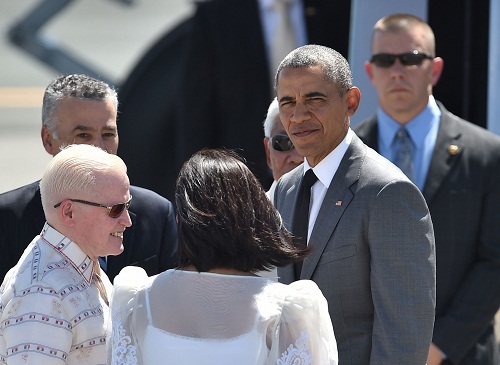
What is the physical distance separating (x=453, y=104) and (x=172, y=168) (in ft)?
5.21

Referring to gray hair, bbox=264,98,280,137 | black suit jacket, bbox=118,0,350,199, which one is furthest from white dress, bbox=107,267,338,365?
black suit jacket, bbox=118,0,350,199

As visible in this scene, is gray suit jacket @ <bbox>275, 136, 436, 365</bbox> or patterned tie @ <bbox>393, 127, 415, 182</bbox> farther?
patterned tie @ <bbox>393, 127, 415, 182</bbox>

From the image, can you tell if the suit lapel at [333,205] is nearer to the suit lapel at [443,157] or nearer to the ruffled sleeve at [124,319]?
the ruffled sleeve at [124,319]

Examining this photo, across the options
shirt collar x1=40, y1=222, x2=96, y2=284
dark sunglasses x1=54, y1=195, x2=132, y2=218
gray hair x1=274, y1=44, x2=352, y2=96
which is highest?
gray hair x1=274, y1=44, x2=352, y2=96

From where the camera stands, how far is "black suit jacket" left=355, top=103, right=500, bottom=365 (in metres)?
4.12

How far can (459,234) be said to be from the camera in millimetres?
4133

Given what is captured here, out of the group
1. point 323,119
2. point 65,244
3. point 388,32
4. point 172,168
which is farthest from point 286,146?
point 172,168

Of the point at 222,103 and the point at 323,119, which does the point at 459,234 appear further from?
the point at 222,103

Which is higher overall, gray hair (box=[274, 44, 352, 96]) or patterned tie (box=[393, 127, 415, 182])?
gray hair (box=[274, 44, 352, 96])

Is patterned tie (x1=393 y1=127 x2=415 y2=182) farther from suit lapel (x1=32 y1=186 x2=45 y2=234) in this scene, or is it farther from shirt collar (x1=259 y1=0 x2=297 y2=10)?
suit lapel (x1=32 y1=186 x2=45 y2=234)

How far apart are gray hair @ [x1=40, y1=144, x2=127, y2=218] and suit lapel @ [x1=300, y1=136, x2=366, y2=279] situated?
2.12ft

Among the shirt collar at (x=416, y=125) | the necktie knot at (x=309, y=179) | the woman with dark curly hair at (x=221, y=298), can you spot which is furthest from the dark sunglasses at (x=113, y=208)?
the shirt collar at (x=416, y=125)

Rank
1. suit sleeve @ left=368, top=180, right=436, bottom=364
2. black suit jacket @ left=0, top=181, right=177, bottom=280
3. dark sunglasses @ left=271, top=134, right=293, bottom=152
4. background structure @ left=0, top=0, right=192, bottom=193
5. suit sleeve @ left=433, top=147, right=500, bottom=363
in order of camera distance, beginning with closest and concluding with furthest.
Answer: suit sleeve @ left=368, top=180, right=436, bottom=364
black suit jacket @ left=0, top=181, right=177, bottom=280
dark sunglasses @ left=271, top=134, right=293, bottom=152
suit sleeve @ left=433, top=147, right=500, bottom=363
background structure @ left=0, top=0, right=192, bottom=193

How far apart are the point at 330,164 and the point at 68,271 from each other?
0.86 meters
